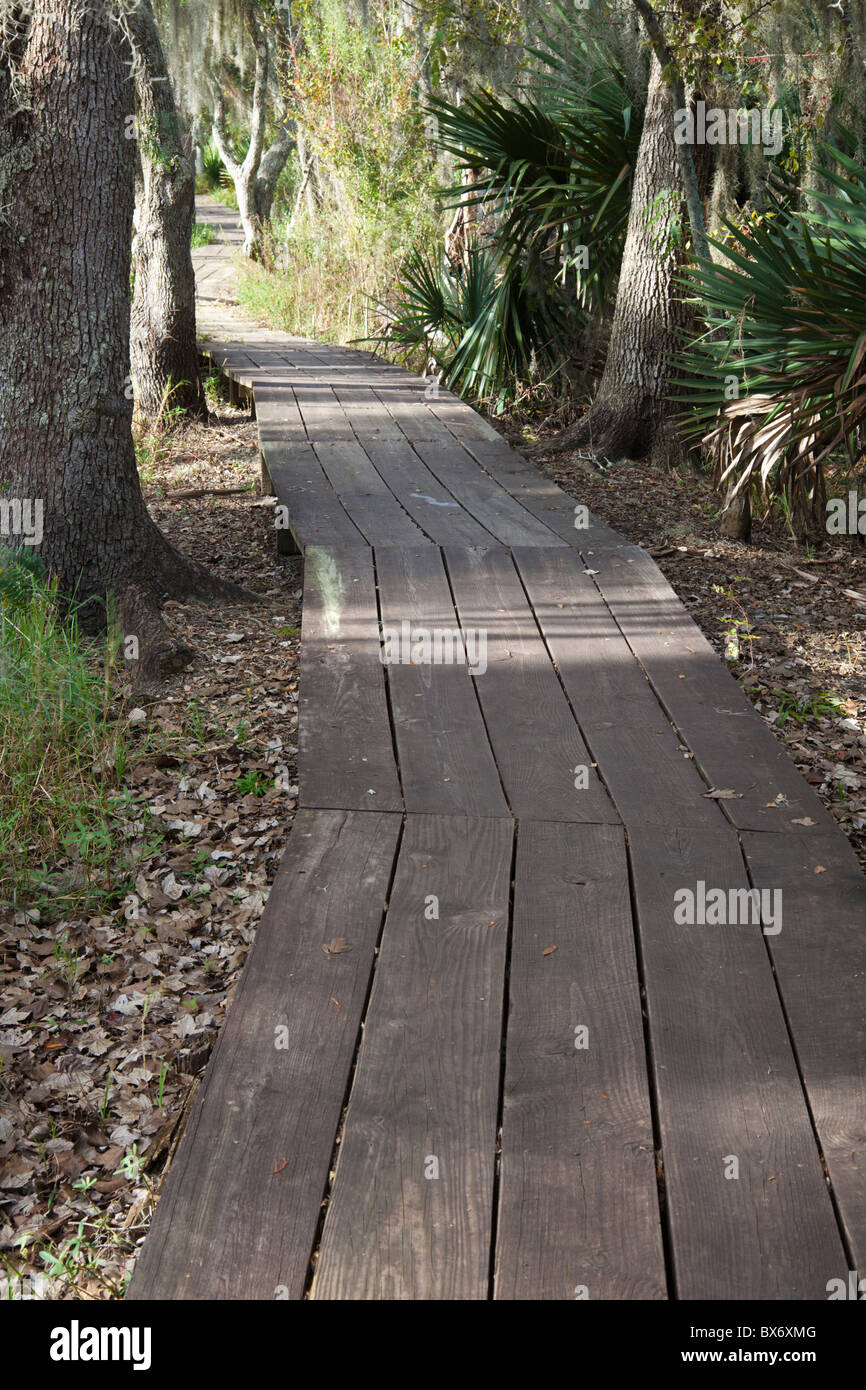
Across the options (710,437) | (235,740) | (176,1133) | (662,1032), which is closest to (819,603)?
(710,437)

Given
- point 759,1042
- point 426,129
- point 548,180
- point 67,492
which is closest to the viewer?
point 759,1042

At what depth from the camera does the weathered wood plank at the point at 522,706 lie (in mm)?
2968

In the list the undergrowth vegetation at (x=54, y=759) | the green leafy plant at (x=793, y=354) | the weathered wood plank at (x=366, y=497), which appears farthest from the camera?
the weathered wood plank at (x=366, y=497)

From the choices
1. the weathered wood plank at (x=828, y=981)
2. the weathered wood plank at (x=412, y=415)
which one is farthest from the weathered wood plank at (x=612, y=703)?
the weathered wood plank at (x=412, y=415)

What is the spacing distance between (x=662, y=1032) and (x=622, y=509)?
4392mm

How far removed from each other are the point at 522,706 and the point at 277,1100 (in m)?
1.74

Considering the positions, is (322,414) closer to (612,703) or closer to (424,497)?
(424,497)

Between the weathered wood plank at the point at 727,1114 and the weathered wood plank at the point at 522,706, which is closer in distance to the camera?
the weathered wood plank at the point at 727,1114

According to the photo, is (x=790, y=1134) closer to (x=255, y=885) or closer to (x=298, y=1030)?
(x=298, y=1030)

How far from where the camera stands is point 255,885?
3195 millimetres

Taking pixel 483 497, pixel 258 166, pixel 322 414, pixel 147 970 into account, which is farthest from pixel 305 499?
pixel 258 166

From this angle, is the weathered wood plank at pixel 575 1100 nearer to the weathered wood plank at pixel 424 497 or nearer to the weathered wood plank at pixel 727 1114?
the weathered wood plank at pixel 727 1114

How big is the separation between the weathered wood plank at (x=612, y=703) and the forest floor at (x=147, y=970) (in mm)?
961

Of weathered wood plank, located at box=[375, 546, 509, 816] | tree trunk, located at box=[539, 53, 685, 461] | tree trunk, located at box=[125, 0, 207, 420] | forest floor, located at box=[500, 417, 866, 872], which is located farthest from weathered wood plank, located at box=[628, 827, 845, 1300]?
tree trunk, located at box=[125, 0, 207, 420]
